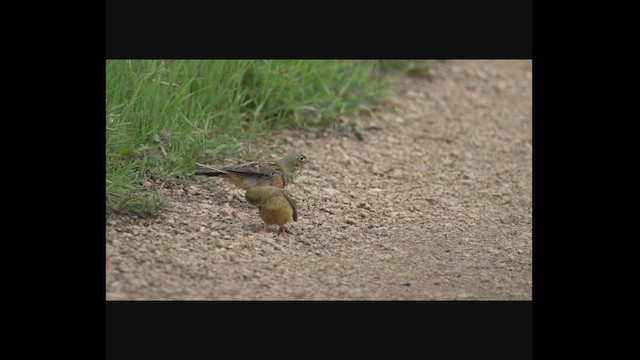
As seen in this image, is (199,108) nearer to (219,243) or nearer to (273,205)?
(273,205)

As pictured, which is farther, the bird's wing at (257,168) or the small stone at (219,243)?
the bird's wing at (257,168)

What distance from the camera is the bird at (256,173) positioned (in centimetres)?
725

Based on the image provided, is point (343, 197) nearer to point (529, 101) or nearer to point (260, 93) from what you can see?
point (260, 93)

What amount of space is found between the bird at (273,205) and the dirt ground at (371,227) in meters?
0.12

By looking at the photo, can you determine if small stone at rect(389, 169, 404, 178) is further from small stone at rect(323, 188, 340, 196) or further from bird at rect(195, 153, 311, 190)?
A: bird at rect(195, 153, 311, 190)

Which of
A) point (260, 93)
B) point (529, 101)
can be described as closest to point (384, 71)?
point (529, 101)

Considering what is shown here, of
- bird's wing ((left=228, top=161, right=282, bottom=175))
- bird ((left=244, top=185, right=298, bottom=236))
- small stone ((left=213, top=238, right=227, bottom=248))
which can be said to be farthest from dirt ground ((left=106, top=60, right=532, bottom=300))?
bird's wing ((left=228, top=161, right=282, bottom=175))

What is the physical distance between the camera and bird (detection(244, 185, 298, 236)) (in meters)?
6.51

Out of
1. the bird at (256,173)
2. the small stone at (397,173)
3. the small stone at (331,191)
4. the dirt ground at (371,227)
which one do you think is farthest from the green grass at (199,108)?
the small stone at (397,173)

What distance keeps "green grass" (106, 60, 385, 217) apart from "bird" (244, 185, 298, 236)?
0.67m

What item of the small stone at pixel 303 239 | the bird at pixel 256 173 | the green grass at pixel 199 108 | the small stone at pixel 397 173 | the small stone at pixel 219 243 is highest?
the green grass at pixel 199 108

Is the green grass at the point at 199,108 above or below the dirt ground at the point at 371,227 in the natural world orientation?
above

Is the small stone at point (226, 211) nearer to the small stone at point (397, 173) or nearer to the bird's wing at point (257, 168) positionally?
the bird's wing at point (257, 168)

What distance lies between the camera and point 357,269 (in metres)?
6.08
